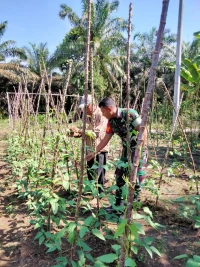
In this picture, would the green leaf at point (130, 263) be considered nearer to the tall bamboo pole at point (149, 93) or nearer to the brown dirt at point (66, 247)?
the tall bamboo pole at point (149, 93)

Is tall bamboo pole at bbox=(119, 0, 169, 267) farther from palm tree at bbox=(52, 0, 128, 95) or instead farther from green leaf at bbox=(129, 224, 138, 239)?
palm tree at bbox=(52, 0, 128, 95)

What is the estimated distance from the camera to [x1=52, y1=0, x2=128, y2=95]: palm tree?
55.0 feet

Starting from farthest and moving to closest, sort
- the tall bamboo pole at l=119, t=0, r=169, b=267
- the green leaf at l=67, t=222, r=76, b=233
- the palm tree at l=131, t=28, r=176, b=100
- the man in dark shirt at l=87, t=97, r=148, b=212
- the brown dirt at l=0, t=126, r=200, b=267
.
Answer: the palm tree at l=131, t=28, r=176, b=100 < the man in dark shirt at l=87, t=97, r=148, b=212 < the brown dirt at l=0, t=126, r=200, b=267 < the green leaf at l=67, t=222, r=76, b=233 < the tall bamboo pole at l=119, t=0, r=169, b=267

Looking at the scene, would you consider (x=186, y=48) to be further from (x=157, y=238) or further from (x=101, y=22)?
(x=157, y=238)

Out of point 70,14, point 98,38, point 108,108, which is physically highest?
point 70,14

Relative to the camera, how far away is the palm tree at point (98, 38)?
1675cm

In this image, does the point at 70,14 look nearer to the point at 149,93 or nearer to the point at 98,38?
the point at 98,38

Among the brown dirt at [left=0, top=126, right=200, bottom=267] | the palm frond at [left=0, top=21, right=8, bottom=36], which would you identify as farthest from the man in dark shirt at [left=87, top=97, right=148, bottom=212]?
the palm frond at [left=0, top=21, right=8, bottom=36]

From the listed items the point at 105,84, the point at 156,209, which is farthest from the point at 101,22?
the point at 156,209

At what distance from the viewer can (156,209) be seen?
2822mm

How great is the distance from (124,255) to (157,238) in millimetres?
1190

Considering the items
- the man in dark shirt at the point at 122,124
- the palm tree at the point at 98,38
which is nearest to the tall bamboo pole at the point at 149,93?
the man in dark shirt at the point at 122,124

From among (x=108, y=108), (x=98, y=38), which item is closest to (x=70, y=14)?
(x=98, y=38)

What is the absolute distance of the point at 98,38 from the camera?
16.8 metres
